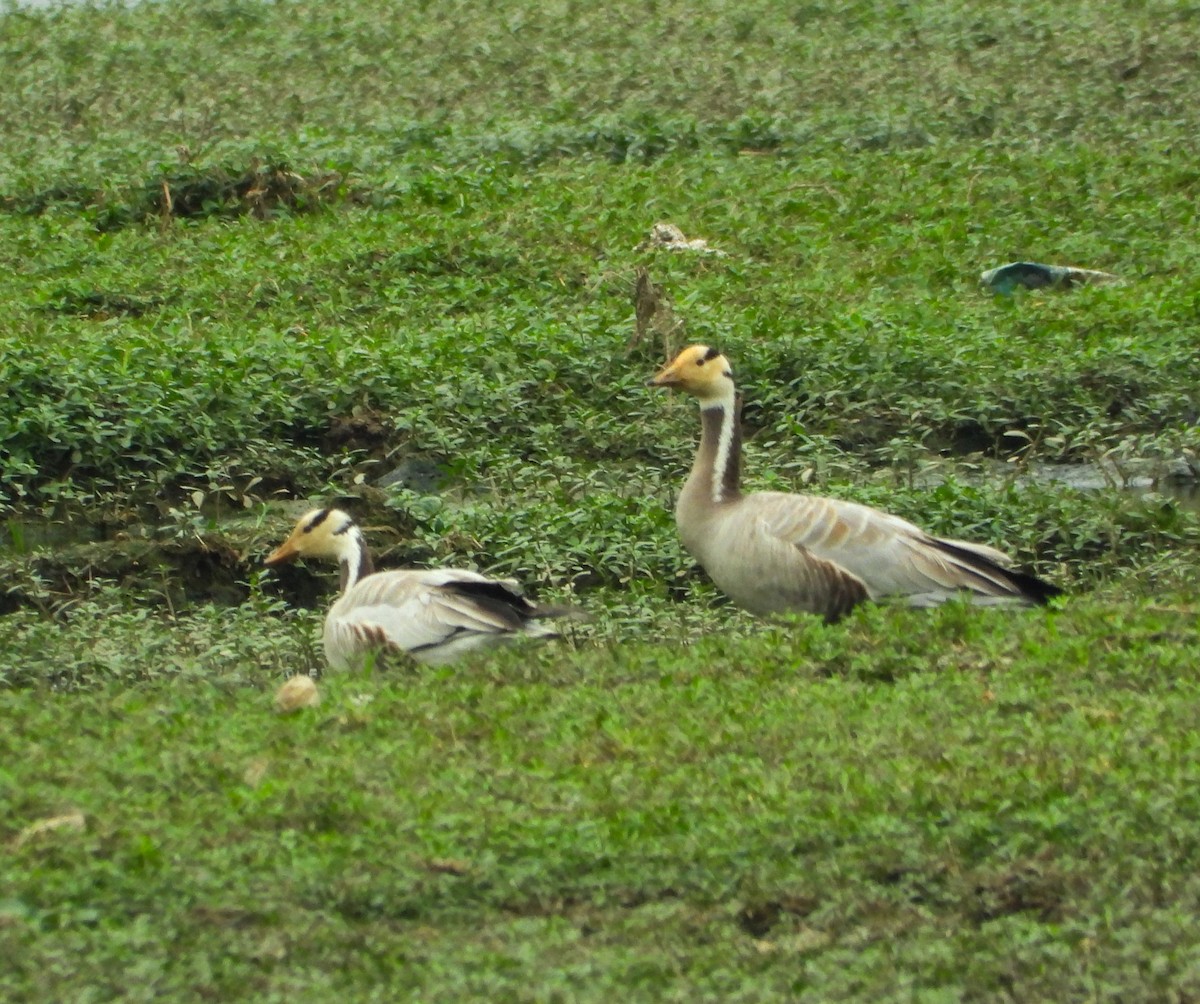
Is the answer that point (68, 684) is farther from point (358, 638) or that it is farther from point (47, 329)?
Answer: point (47, 329)

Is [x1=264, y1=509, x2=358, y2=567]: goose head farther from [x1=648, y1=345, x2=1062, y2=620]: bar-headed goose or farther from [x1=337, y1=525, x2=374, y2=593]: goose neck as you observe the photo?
[x1=648, y1=345, x2=1062, y2=620]: bar-headed goose

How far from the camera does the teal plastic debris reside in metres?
12.6

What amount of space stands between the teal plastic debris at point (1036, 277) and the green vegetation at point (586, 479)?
0.60ft

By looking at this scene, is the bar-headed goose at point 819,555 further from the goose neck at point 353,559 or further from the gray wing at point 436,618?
the goose neck at point 353,559

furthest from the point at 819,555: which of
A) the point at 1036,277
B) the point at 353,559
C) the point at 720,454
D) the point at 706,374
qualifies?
the point at 1036,277

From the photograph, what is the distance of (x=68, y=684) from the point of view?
7578 millimetres

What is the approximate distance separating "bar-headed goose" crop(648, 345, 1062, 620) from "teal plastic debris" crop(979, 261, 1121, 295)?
15.7ft

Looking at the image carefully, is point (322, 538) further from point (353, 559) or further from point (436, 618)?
point (436, 618)

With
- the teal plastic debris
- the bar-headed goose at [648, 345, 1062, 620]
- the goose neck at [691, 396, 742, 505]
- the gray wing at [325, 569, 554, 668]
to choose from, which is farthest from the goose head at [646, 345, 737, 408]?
the teal plastic debris

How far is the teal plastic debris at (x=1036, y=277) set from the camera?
1265 cm

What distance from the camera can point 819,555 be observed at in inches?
309

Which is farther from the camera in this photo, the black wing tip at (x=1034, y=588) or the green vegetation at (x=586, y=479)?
the black wing tip at (x=1034, y=588)

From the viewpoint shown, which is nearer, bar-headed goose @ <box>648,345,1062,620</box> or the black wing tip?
the black wing tip

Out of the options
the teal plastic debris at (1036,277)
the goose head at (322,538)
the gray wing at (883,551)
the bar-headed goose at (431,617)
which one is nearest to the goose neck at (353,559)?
the goose head at (322,538)
